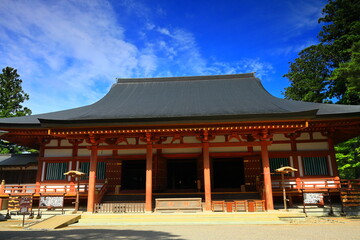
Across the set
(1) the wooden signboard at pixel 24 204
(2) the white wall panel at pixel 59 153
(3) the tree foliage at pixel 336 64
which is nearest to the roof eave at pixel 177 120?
(1) the wooden signboard at pixel 24 204

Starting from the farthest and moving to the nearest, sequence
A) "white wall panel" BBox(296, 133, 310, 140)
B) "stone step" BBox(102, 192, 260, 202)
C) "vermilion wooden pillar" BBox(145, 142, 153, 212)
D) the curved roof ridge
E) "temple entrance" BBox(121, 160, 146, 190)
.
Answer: the curved roof ridge
"temple entrance" BBox(121, 160, 146, 190)
"white wall panel" BBox(296, 133, 310, 140)
"stone step" BBox(102, 192, 260, 202)
"vermilion wooden pillar" BBox(145, 142, 153, 212)

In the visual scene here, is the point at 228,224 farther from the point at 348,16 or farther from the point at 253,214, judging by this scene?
the point at 348,16

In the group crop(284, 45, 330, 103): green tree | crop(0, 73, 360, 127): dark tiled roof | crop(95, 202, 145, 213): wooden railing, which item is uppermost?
crop(284, 45, 330, 103): green tree

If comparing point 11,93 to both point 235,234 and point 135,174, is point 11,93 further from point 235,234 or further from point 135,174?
point 235,234

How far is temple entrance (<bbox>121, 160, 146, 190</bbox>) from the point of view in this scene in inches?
629

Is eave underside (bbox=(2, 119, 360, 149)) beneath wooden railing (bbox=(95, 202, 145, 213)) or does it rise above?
above

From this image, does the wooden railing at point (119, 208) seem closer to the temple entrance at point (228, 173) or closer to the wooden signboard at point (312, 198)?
the temple entrance at point (228, 173)

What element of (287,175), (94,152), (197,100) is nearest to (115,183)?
(94,152)

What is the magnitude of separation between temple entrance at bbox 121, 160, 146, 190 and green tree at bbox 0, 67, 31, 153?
22.2 m

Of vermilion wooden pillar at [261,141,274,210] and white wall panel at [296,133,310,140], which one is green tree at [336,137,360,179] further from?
vermilion wooden pillar at [261,141,274,210]

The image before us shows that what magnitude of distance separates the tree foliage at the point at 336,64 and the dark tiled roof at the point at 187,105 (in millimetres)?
6402

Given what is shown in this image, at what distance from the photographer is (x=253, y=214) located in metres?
11.0

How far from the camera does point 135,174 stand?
1612 centimetres

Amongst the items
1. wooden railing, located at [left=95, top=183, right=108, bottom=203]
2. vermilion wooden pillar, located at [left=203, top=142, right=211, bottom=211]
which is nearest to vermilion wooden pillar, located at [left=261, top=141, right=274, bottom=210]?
vermilion wooden pillar, located at [left=203, top=142, right=211, bottom=211]
